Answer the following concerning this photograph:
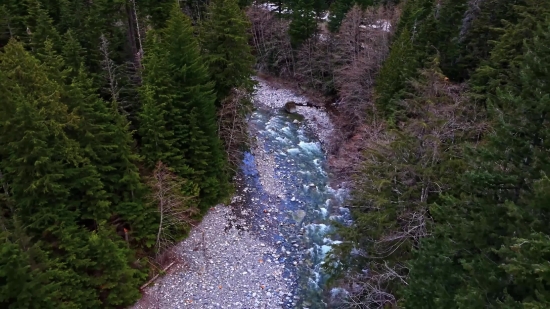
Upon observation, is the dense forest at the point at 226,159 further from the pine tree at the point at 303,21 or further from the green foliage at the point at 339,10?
the pine tree at the point at 303,21

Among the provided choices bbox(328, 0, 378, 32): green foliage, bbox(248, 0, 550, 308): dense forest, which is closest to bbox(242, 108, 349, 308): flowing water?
bbox(248, 0, 550, 308): dense forest

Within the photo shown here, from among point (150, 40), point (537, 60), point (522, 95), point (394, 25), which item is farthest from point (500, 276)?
point (394, 25)

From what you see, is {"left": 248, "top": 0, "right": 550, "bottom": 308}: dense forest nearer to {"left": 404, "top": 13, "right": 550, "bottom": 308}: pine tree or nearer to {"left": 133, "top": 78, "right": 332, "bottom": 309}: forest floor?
{"left": 404, "top": 13, "right": 550, "bottom": 308}: pine tree

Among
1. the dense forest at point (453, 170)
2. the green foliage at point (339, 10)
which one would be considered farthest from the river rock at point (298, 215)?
the green foliage at point (339, 10)

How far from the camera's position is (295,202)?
2623 centimetres

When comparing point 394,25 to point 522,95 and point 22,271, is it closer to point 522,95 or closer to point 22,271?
point 522,95

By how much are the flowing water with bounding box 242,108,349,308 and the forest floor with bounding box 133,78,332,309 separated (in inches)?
8.0

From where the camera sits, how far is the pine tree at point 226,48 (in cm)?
2402

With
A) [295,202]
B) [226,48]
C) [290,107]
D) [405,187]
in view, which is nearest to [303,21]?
[290,107]

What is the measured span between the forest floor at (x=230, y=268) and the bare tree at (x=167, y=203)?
1135 millimetres

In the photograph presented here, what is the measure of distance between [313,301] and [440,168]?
31.3 feet

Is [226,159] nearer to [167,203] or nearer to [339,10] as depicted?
[167,203]

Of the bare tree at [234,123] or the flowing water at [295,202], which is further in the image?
the bare tree at [234,123]

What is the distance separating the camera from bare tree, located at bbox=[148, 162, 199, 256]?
19.4 m
